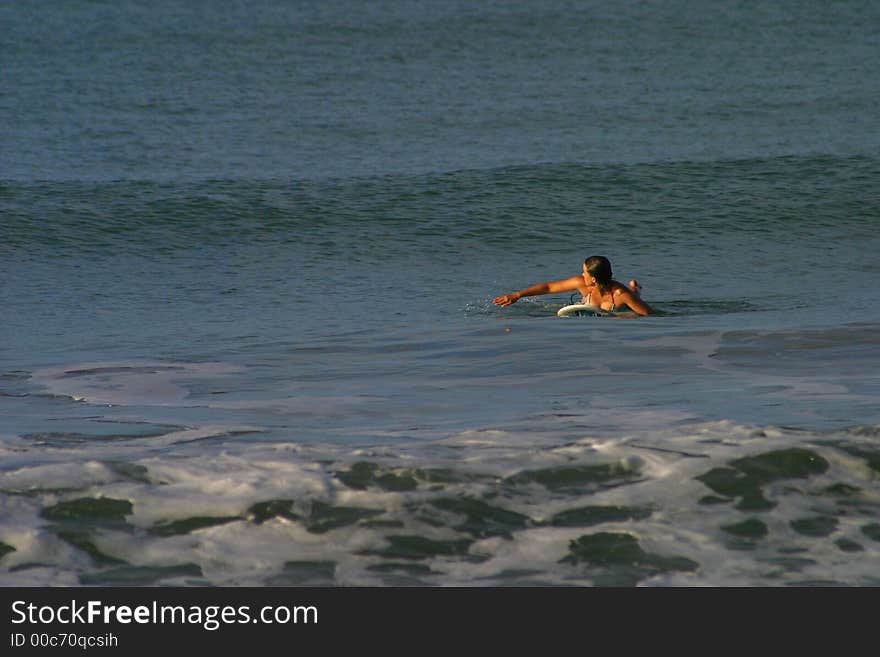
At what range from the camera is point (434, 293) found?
667 inches

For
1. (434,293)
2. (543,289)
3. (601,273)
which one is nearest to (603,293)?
(601,273)

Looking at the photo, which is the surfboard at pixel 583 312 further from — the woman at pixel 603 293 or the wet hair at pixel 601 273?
the wet hair at pixel 601 273

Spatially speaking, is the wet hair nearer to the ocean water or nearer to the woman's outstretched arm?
the woman's outstretched arm

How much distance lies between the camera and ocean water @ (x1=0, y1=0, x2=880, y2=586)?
17.4ft

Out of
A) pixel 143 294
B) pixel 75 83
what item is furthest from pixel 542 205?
pixel 75 83

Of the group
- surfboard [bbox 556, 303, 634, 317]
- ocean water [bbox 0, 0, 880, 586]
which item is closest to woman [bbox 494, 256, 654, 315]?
surfboard [bbox 556, 303, 634, 317]

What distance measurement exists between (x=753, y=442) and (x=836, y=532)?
108 centimetres

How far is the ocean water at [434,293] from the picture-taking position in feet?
17.4

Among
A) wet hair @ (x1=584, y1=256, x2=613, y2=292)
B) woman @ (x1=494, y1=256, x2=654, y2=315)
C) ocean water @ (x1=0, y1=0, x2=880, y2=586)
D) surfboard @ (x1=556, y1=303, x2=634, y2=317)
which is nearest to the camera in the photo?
ocean water @ (x1=0, y1=0, x2=880, y2=586)

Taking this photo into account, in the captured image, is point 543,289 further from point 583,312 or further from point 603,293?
point 583,312

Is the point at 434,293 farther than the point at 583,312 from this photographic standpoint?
Yes

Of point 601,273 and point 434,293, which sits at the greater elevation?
point 434,293

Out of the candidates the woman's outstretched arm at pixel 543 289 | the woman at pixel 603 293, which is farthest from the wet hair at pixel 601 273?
the woman's outstretched arm at pixel 543 289
